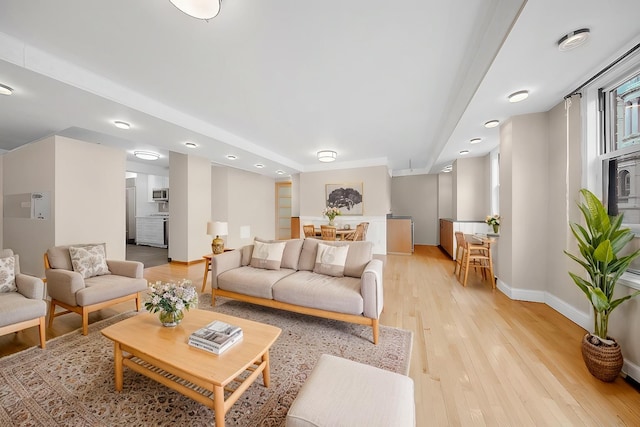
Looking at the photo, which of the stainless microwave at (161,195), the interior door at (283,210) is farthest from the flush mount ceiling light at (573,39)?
the stainless microwave at (161,195)

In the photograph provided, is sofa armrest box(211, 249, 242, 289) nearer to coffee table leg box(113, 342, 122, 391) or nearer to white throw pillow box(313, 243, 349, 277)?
white throw pillow box(313, 243, 349, 277)

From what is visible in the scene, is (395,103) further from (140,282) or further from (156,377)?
(140,282)

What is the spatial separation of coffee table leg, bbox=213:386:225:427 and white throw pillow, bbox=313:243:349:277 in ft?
5.77

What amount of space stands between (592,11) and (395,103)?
1.91m

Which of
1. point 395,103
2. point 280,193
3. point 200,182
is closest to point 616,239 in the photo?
point 395,103

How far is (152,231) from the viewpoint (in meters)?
7.91

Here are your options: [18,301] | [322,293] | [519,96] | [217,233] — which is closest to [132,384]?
[18,301]

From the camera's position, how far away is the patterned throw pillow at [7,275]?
7.32 ft

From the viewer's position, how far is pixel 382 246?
6488 mm

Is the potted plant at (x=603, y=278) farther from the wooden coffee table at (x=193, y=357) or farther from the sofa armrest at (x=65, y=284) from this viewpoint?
the sofa armrest at (x=65, y=284)

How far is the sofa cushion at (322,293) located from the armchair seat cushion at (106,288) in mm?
1654

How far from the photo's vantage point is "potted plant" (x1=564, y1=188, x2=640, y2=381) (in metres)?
1.67

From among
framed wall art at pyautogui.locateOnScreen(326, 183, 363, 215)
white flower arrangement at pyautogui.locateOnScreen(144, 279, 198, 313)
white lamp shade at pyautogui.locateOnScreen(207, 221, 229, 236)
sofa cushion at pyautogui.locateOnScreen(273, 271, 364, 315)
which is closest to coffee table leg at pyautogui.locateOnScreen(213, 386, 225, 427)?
white flower arrangement at pyautogui.locateOnScreen(144, 279, 198, 313)

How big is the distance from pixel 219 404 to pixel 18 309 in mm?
2187
